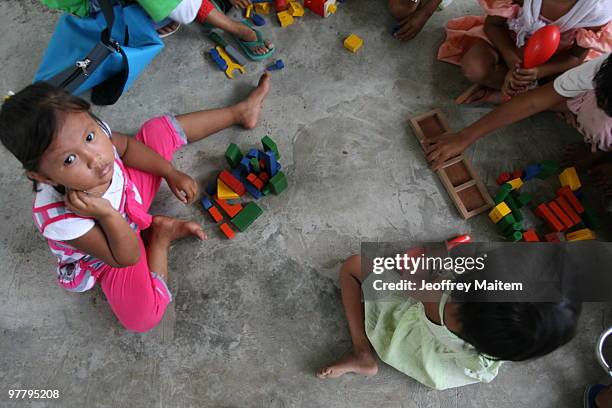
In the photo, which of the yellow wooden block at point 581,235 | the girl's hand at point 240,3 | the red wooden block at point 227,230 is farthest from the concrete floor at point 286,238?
the yellow wooden block at point 581,235

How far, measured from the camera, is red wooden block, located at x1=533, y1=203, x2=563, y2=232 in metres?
1.46

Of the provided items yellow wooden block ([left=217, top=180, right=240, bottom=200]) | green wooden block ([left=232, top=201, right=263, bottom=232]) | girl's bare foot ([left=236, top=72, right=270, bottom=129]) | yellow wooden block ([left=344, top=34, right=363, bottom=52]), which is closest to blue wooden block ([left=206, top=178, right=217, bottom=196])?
yellow wooden block ([left=217, top=180, right=240, bottom=200])

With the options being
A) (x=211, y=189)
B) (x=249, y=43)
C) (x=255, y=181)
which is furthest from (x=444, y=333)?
(x=249, y=43)

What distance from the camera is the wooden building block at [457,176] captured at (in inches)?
59.1

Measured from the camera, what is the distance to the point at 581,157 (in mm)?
1523

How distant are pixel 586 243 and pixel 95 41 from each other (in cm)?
172

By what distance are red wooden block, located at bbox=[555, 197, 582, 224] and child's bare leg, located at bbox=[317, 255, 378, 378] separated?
0.71 metres

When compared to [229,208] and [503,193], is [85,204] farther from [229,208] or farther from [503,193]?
[503,193]

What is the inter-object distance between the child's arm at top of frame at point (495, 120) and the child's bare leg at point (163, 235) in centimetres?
83

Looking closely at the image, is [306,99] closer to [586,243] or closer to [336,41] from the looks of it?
[336,41]

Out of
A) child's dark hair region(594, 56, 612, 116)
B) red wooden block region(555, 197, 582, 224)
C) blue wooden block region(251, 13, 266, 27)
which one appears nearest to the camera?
child's dark hair region(594, 56, 612, 116)

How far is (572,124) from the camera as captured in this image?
1.54m

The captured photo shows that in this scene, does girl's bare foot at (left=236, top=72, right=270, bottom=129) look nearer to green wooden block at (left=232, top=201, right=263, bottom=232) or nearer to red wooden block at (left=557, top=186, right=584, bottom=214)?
green wooden block at (left=232, top=201, right=263, bottom=232)

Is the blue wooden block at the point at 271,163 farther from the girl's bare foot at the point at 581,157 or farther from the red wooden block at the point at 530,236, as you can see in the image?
the girl's bare foot at the point at 581,157
